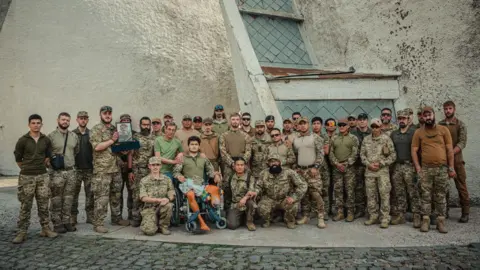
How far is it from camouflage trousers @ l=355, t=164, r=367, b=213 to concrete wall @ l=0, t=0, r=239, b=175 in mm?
5416

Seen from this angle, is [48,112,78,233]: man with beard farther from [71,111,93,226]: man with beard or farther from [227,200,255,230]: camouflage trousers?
[227,200,255,230]: camouflage trousers

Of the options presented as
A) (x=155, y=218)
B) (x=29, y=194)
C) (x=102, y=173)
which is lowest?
(x=155, y=218)

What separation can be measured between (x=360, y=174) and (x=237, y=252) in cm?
250

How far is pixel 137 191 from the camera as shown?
225 inches

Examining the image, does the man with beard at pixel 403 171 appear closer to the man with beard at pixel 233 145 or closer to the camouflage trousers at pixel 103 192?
the man with beard at pixel 233 145

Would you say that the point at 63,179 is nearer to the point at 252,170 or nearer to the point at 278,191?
the point at 252,170

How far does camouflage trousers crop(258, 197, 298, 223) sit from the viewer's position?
544 centimetres

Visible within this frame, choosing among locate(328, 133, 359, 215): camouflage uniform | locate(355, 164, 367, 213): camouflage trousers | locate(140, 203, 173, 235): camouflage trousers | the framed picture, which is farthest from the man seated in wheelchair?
locate(355, 164, 367, 213): camouflage trousers

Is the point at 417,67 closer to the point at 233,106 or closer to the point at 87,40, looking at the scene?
the point at 233,106

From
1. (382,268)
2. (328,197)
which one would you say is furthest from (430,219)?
(382,268)

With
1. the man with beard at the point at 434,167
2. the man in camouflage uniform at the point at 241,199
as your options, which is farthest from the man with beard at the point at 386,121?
the man in camouflage uniform at the point at 241,199

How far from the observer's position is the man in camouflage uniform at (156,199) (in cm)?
515

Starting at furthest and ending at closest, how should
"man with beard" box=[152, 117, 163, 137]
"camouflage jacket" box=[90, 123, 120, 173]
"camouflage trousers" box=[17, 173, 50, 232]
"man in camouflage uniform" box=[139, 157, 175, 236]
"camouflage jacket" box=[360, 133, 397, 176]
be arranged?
"man with beard" box=[152, 117, 163, 137] → "camouflage jacket" box=[360, 133, 397, 176] → "camouflage jacket" box=[90, 123, 120, 173] → "man in camouflage uniform" box=[139, 157, 175, 236] → "camouflage trousers" box=[17, 173, 50, 232]

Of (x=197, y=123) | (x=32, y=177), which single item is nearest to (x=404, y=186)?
(x=197, y=123)
